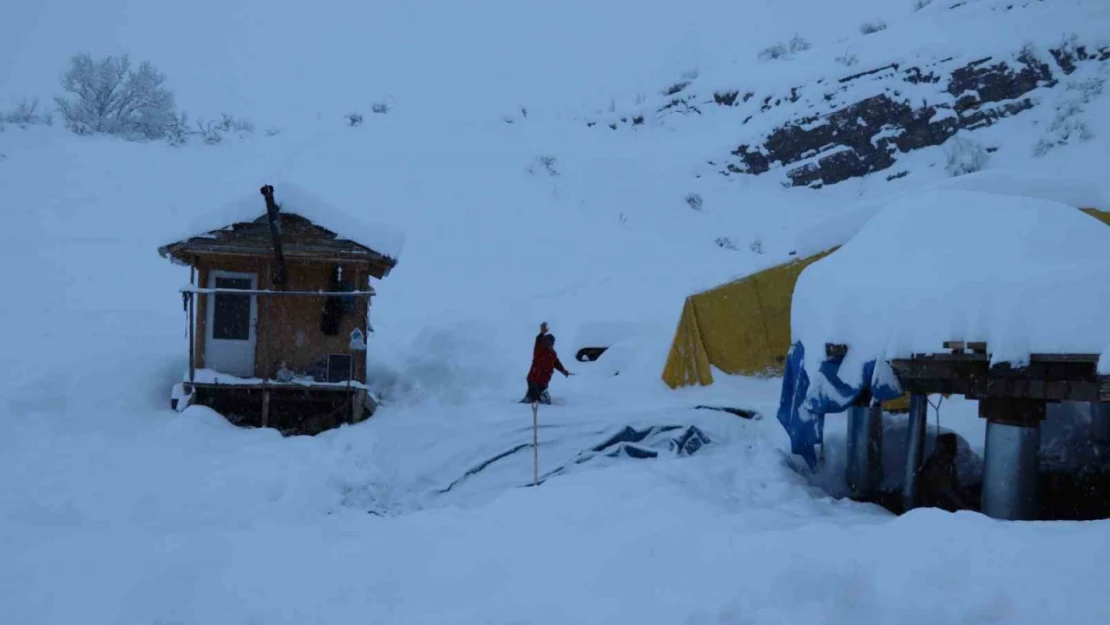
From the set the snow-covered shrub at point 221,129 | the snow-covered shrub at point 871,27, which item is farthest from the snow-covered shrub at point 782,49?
the snow-covered shrub at point 221,129

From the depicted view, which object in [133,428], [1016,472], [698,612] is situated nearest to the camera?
[698,612]

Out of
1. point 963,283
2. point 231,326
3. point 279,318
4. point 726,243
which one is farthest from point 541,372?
point 726,243

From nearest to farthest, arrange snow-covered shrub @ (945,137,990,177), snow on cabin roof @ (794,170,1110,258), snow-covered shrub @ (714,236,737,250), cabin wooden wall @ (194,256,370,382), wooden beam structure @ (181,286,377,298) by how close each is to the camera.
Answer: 1. snow on cabin roof @ (794,170,1110,258)
2. wooden beam structure @ (181,286,377,298)
3. cabin wooden wall @ (194,256,370,382)
4. snow-covered shrub @ (714,236,737,250)
5. snow-covered shrub @ (945,137,990,177)

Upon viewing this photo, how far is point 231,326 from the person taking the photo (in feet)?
44.1

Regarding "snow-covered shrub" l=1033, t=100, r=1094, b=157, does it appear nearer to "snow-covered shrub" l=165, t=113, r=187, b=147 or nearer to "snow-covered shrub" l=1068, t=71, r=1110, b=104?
"snow-covered shrub" l=1068, t=71, r=1110, b=104

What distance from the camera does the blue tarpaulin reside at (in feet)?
26.7

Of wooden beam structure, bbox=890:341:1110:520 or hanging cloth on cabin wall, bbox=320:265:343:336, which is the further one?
hanging cloth on cabin wall, bbox=320:265:343:336

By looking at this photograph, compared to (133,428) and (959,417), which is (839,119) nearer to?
(959,417)

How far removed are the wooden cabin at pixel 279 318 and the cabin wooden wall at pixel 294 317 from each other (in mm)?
14

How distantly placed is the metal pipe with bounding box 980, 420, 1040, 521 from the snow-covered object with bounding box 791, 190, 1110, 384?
1024mm

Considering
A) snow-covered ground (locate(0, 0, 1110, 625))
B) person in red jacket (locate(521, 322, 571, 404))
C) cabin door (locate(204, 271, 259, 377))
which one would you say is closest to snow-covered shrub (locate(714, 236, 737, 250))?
snow-covered ground (locate(0, 0, 1110, 625))

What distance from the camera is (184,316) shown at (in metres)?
18.5

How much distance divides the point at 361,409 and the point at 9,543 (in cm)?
636

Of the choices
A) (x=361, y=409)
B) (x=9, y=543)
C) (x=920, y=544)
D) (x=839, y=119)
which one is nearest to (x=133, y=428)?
(x=361, y=409)
